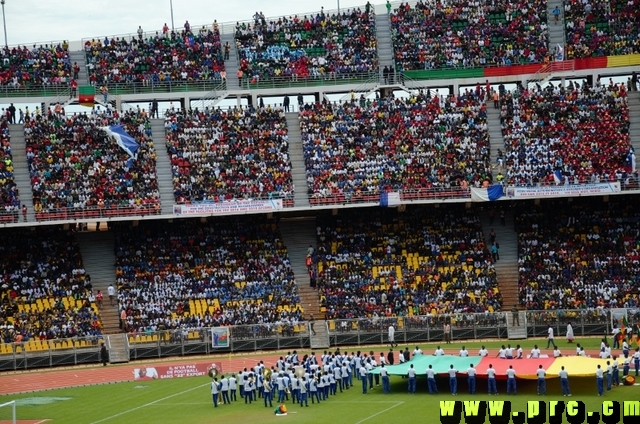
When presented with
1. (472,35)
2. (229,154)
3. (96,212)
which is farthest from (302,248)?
(472,35)

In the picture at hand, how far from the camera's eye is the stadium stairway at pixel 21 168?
51.4 meters

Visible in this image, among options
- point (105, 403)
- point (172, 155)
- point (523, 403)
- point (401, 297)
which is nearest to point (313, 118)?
point (172, 155)

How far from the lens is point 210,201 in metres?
52.0

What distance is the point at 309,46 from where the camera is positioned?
60938 mm

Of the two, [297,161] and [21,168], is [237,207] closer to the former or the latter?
[297,161]

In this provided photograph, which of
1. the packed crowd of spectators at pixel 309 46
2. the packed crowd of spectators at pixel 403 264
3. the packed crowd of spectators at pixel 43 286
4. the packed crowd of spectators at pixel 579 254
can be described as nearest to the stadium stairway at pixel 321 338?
the packed crowd of spectators at pixel 403 264

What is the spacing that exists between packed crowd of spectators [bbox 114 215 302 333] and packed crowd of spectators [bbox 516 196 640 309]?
38.7 feet

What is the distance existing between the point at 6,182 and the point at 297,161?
15.0 metres

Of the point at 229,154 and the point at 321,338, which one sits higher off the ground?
the point at 229,154

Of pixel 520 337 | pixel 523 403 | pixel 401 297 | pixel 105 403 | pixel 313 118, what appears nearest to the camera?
pixel 523 403

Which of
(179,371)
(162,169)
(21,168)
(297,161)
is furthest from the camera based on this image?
(297,161)

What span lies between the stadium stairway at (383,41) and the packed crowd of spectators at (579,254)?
13.1 m

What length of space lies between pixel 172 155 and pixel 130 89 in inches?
255

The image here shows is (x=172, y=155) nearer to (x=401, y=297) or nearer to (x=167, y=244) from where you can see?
(x=167, y=244)
